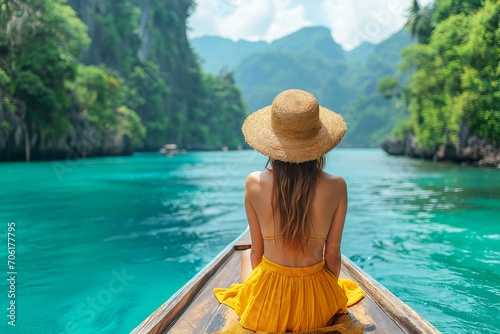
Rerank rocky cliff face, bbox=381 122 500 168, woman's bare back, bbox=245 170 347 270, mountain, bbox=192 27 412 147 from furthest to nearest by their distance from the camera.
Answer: mountain, bbox=192 27 412 147, rocky cliff face, bbox=381 122 500 168, woman's bare back, bbox=245 170 347 270

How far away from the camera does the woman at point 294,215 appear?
1972mm

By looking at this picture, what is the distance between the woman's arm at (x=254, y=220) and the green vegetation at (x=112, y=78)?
22170 millimetres

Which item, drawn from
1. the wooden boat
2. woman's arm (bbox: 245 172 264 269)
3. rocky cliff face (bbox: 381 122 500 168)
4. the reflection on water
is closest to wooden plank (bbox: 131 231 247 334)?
the wooden boat

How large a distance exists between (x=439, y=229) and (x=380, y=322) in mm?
5384

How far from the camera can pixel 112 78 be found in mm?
36312

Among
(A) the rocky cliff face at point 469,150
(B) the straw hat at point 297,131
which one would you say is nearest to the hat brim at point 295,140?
(B) the straw hat at point 297,131

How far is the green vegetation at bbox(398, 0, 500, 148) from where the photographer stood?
63.2 feet

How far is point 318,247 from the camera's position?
7.21 ft

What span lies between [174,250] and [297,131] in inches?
172

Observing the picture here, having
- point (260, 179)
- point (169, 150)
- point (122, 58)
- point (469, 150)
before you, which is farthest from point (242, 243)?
point (122, 58)

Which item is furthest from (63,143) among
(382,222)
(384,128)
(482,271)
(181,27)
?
(384,128)

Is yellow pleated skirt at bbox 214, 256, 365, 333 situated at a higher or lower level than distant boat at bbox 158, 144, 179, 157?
higher

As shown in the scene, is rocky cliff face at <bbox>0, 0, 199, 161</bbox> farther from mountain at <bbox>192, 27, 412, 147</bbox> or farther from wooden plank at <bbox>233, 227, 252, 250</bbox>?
wooden plank at <bbox>233, 227, 252, 250</bbox>

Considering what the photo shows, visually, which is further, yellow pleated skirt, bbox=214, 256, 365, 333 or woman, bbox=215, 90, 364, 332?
yellow pleated skirt, bbox=214, 256, 365, 333
